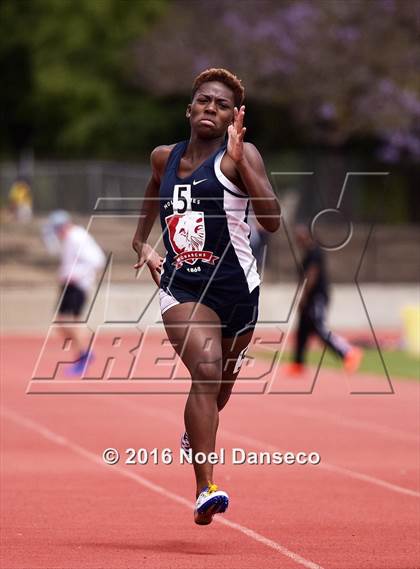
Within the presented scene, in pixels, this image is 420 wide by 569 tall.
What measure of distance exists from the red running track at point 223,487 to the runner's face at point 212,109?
2271 mm

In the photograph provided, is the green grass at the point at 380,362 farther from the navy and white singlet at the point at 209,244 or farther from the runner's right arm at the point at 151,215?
the navy and white singlet at the point at 209,244

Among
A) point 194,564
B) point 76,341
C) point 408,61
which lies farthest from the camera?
point 408,61

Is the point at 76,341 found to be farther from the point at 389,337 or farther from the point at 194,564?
the point at 194,564

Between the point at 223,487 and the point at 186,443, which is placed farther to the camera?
the point at 223,487

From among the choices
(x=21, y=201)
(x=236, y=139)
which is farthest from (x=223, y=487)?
(x=21, y=201)

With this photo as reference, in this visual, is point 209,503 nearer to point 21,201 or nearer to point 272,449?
point 272,449

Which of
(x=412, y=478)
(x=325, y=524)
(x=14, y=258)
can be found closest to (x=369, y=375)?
(x=412, y=478)

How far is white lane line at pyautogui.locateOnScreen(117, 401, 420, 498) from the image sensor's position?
10617mm

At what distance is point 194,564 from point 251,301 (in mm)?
1466

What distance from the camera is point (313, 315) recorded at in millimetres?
21391

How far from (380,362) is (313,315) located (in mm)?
2472

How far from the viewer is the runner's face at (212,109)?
7.94 m

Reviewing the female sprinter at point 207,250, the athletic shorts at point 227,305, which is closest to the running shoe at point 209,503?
the female sprinter at point 207,250

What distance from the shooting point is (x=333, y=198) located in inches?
1587
